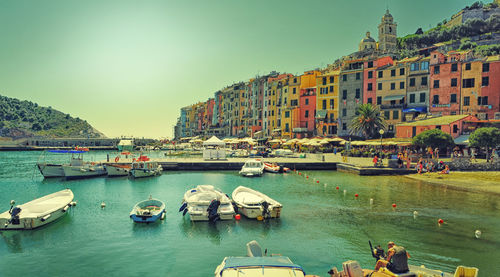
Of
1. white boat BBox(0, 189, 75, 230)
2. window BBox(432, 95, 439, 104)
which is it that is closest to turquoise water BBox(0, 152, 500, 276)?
white boat BBox(0, 189, 75, 230)

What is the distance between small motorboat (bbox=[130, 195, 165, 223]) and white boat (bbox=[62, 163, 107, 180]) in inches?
951

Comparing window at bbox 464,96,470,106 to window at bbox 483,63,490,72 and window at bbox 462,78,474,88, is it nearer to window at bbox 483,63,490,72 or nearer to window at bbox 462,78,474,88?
window at bbox 462,78,474,88

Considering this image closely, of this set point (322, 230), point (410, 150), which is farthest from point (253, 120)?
point (322, 230)

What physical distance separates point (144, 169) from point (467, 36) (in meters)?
140

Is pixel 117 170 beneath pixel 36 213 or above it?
above

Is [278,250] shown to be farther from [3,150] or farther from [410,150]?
[3,150]

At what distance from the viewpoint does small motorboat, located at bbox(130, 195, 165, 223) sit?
2044 cm

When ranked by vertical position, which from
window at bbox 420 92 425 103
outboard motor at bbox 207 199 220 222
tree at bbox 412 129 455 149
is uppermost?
window at bbox 420 92 425 103

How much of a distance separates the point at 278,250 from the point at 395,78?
183ft

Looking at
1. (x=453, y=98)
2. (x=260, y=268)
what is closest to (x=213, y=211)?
(x=260, y=268)

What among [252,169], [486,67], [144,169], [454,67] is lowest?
[144,169]

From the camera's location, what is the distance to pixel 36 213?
20.6 metres

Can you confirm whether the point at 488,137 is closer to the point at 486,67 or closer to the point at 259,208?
the point at 486,67

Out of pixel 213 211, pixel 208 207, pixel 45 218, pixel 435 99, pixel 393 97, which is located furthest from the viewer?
pixel 393 97
